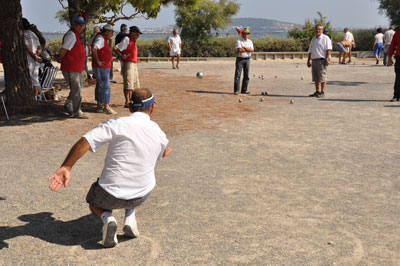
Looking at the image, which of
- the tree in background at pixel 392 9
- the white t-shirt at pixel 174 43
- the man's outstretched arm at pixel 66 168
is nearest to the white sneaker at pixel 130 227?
the man's outstretched arm at pixel 66 168

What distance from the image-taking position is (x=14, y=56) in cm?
1009

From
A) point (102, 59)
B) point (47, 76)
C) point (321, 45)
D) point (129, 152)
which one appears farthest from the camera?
point (321, 45)

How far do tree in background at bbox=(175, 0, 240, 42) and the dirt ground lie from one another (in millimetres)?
26449

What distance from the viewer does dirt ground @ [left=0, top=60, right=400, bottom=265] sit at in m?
4.05

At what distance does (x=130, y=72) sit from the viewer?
1109 cm

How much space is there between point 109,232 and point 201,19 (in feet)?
112

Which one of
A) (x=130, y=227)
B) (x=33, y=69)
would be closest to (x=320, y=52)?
(x=33, y=69)

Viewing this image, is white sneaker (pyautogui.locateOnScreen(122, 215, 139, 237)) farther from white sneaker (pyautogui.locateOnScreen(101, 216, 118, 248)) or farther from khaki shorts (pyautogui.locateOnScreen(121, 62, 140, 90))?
khaki shorts (pyautogui.locateOnScreen(121, 62, 140, 90))

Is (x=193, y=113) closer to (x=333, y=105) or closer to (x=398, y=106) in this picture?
(x=333, y=105)

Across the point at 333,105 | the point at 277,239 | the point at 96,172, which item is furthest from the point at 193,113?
the point at 277,239

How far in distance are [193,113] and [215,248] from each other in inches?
277

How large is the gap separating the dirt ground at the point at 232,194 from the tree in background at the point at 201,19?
2645cm

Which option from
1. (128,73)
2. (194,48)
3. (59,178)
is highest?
(194,48)

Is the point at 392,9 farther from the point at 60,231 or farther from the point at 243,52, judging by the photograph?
the point at 60,231
